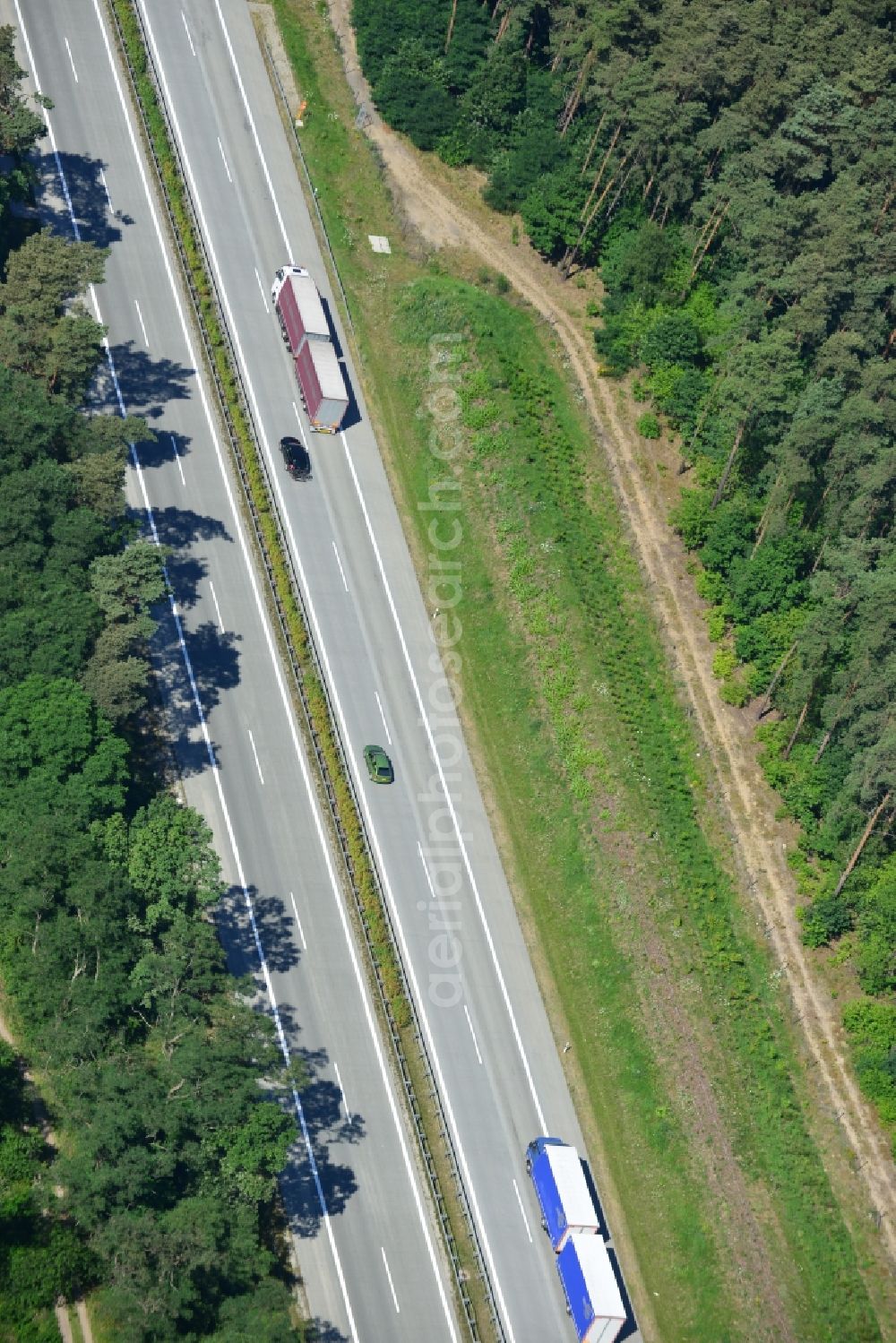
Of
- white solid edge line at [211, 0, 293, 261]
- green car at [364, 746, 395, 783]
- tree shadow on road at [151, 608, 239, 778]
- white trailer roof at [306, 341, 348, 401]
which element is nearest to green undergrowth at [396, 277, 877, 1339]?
white trailer roof at [306, 341, 348, 401]

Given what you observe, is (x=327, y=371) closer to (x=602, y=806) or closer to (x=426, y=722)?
(x=426, y=722)

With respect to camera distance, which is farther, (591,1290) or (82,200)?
(82,200)

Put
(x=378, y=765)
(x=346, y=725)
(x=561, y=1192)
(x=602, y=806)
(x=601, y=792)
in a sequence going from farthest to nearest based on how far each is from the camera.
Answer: (x=601, y=792) < (x=602, y=806) < (x=346, y=725) < (x=378, y=765) < (x=561, y=1192)

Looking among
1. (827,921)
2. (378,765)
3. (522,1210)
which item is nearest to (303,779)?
(378,765)

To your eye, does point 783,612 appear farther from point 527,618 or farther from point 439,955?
point 439,955

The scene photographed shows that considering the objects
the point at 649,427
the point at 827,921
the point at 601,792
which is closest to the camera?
the point at 827,921

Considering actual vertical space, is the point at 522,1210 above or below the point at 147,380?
below

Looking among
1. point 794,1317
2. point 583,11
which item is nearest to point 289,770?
point 794,1317

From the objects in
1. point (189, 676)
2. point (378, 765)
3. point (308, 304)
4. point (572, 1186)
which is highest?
point (308, 304)
